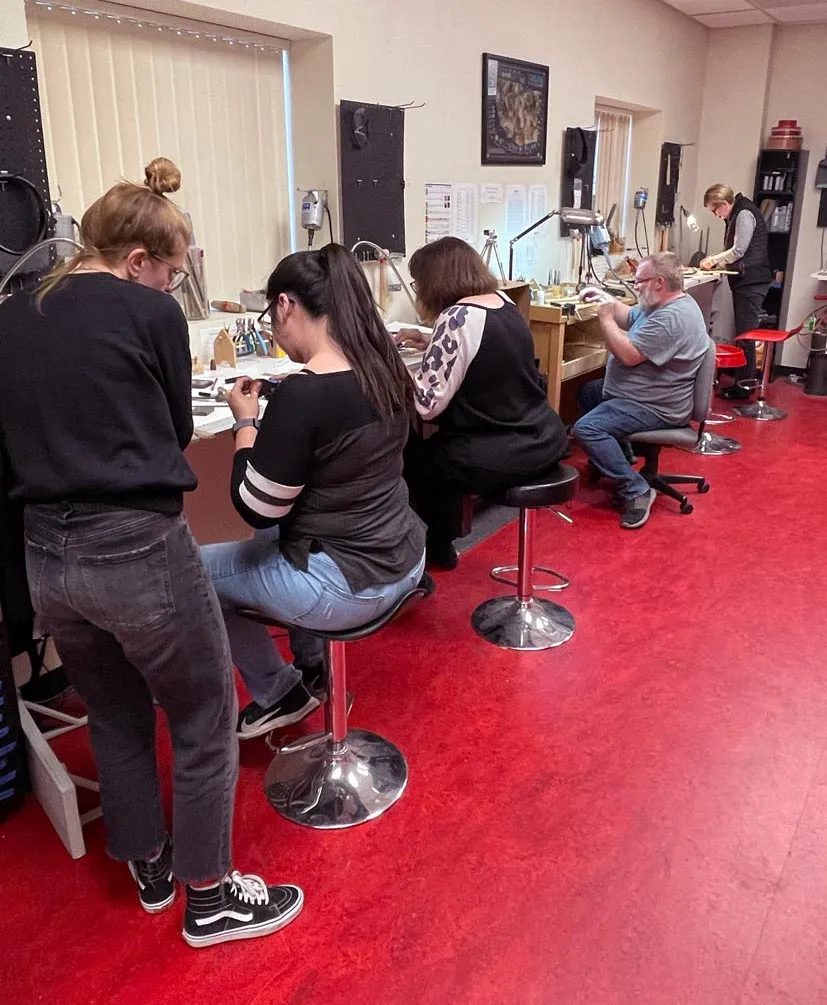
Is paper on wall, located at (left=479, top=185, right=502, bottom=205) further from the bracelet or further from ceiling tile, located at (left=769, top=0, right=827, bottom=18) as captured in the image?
the bracelet

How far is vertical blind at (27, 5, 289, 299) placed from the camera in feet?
8.74

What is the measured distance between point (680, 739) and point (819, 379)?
4.54m

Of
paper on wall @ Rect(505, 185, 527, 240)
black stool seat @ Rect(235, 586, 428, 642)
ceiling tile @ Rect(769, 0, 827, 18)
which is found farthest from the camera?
ceiling tile @ Rect(769, 0, 827, 18)

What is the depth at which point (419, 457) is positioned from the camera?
115 inches

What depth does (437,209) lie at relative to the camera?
3.97 m

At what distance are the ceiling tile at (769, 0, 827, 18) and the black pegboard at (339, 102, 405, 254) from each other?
11.1 feet

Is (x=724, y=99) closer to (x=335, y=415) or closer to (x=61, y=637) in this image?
(x=335, y=415)

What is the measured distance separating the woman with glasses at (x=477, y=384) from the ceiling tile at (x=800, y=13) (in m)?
4.34

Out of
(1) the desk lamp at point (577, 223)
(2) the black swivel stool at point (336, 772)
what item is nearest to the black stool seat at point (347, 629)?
(2) the black swivel stool at point (336, 772)

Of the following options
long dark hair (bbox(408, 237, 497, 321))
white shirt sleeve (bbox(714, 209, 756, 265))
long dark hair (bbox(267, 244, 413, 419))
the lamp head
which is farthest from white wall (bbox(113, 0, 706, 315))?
long dark hair (bbox(267, 244, 413, 419))

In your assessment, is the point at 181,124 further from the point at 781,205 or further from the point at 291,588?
the point at 781,205

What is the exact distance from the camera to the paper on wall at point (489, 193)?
13.9 ft

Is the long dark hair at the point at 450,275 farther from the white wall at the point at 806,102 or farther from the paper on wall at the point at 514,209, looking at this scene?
the white wall at the point at 806,102

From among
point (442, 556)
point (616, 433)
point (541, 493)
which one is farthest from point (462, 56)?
point (541, 493)
